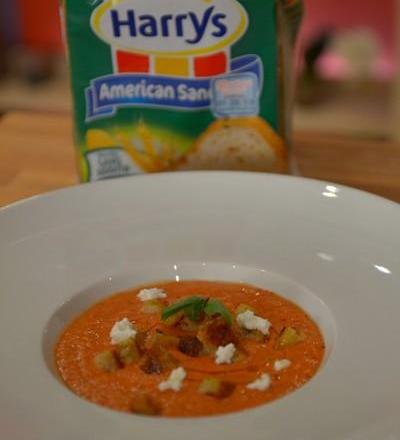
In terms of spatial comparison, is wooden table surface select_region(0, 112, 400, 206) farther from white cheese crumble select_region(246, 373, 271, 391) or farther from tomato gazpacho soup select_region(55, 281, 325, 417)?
white cheese crumble select_region(246, 373, 271, 391)

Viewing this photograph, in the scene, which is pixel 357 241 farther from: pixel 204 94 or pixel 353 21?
pixel 353 21

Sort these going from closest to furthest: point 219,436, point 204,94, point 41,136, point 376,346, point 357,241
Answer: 1. point 219,436
2. point 376,346
3. point 357,241
4. point 204,94
5. point 41,136

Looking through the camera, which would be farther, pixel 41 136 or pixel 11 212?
pixel 41 136

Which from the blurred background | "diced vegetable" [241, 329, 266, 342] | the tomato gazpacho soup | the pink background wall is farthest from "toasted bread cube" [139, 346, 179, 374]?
the pink background wall

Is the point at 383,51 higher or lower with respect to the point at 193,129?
lower

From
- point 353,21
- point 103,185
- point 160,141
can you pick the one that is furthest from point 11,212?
point 353,21

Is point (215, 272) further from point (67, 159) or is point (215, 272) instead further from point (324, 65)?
point (324, 65)

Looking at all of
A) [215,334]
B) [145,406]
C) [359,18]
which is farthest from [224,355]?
[359,18]
